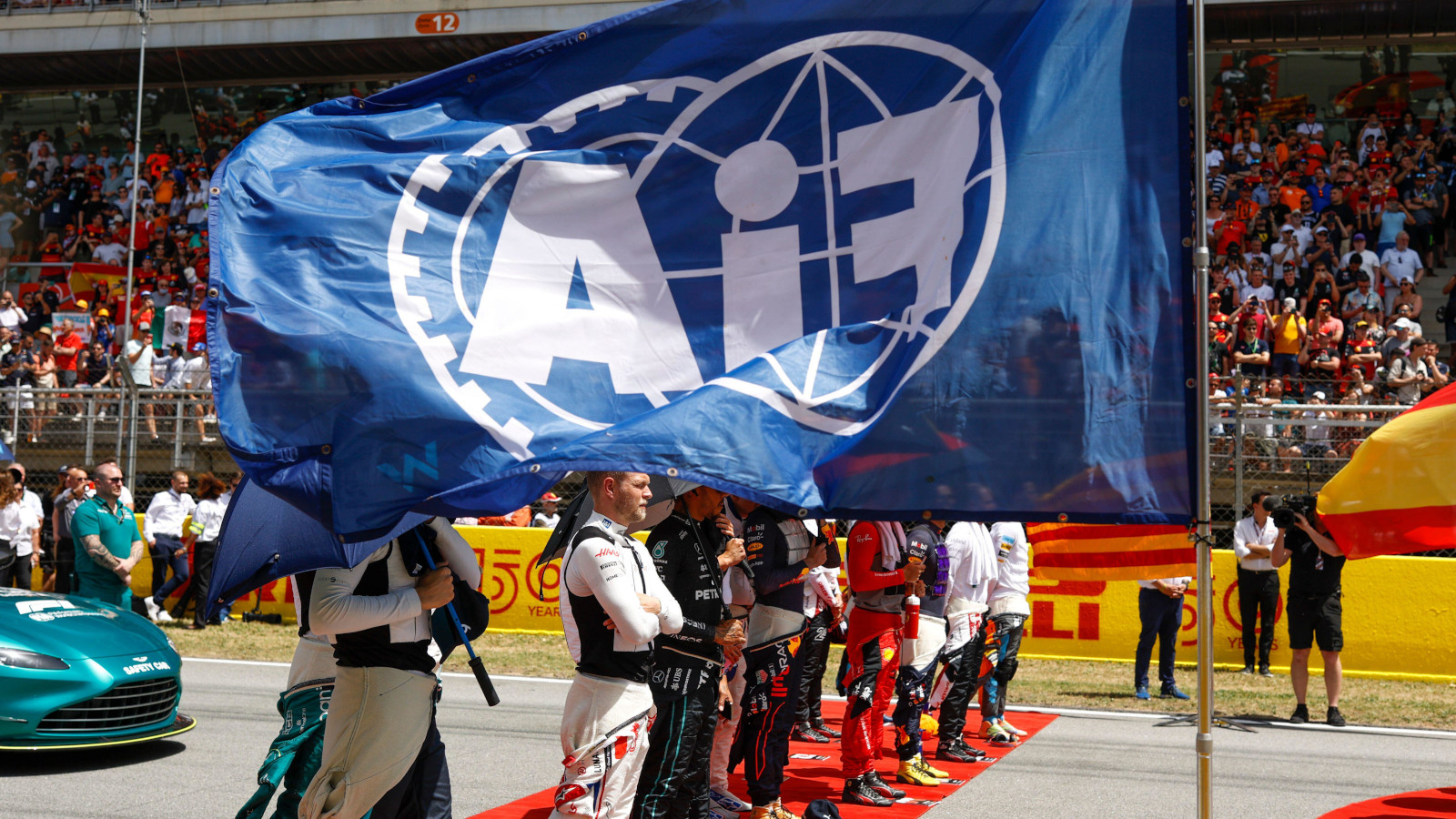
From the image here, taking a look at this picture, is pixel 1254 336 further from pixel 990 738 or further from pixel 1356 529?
pixel 1356 529

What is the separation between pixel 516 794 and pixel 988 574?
3.51 m

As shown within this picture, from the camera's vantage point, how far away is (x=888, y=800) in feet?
26.0

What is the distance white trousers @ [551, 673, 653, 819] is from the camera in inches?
195

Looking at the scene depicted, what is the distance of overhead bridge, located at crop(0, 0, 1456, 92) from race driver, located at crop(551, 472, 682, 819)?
18.4m

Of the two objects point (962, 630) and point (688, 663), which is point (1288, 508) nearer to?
point (962, 630)

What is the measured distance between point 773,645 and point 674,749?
2.04 metres

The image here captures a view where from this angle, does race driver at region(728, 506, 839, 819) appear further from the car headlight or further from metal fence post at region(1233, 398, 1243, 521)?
metal fence post at region(1233, 398, 1243, 521)

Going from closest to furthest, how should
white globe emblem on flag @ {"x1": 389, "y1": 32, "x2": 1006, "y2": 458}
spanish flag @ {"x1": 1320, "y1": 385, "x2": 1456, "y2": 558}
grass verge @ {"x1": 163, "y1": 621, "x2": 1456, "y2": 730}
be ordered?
white globe emblem on flag @ {"x1": 389, "y1": 32, "x2": 1006, "y2": 458} < spanish flag @ {"x1": 1320, "y1": 385, "x2": 1456, "y2": 558} < grass verge @ {"x1": 163, "y1": 621, "x2": 1456, "y2": 730}

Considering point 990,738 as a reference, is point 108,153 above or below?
above

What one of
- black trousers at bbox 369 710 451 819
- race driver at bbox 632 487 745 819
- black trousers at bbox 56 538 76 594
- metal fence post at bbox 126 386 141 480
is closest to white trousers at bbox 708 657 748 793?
race driver at bbox 632 487 745 819

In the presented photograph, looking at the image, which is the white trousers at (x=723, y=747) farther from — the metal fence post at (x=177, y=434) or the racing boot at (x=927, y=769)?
the metal fence post at (x=177, y=434)

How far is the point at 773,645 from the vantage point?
299 inches

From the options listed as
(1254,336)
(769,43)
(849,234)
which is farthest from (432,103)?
(1254,336)

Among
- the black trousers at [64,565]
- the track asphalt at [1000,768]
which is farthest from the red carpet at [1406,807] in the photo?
the black trousers at [64,565]
